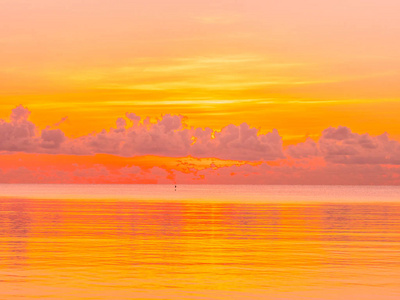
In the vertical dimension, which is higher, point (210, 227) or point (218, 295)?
point (210, 227)

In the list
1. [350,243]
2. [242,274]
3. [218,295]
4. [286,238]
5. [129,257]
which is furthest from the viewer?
[286,238]

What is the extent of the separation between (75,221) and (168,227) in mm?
13387

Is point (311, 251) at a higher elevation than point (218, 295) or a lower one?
higher

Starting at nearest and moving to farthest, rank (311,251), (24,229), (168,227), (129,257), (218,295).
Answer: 1. (218,295)
2. (129,257)
3. (311,251)
4. (24,229)
5. (168,227)

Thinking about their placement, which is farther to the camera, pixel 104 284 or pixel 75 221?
pixel 75 221

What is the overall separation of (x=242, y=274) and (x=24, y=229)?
35.3 meters

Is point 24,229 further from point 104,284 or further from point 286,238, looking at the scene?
point 104,284

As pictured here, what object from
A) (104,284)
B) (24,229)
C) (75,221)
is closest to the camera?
(104,284)

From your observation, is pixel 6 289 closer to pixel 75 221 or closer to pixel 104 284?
pixel 104 284

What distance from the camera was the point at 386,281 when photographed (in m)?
35.2

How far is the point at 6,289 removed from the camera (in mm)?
32375

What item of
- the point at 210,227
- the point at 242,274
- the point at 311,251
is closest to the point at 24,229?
the point at 210,227

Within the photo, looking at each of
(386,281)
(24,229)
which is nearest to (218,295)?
(386,281)

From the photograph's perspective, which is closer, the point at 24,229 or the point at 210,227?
the point at 24,229
